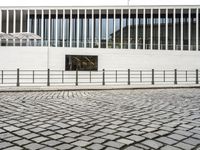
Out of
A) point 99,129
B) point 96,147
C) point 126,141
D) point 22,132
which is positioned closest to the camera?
point 96,147

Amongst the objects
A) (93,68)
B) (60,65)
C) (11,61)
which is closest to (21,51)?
(11,61)

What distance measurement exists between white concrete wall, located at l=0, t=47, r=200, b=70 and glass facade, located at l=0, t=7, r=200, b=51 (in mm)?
14201

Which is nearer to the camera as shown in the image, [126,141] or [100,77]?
[126,141]

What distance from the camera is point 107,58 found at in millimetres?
23406

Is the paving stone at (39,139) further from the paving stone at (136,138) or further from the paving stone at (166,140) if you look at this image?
the paving stone at (166,140)

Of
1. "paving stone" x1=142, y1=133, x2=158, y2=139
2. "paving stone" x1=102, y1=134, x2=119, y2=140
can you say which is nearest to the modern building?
"paving stone" x1=142, y1=133, x2=158, y2=139

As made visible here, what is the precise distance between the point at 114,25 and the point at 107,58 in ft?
56.4

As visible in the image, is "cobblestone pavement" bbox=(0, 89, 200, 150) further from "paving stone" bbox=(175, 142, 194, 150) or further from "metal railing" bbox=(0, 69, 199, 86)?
"metal railing" bbox=(0, 69, 199, 86)

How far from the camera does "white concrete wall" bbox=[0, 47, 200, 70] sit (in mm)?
22266

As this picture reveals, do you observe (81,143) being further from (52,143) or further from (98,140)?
(52,143)

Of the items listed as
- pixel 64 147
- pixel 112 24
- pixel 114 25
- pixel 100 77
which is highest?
pixel 112 24

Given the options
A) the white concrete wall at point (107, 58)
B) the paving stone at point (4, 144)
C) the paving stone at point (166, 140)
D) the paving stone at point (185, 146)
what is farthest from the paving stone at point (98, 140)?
the white concrete wall at point (107, 58)

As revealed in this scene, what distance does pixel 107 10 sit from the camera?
38500 millimetres

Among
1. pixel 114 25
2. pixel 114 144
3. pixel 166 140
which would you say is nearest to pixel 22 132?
pixel 114 144
